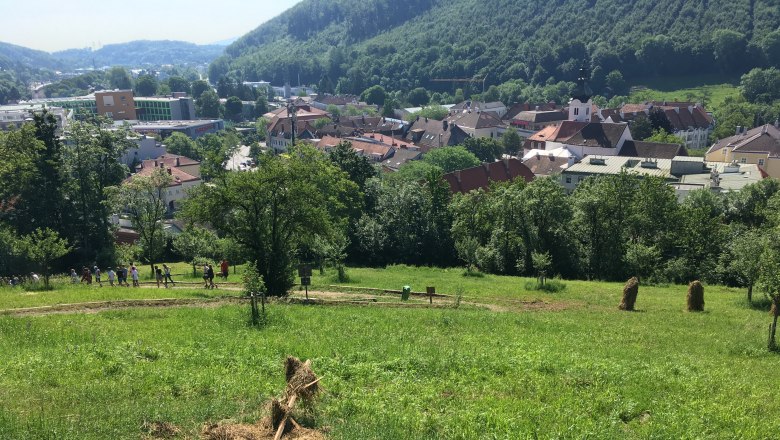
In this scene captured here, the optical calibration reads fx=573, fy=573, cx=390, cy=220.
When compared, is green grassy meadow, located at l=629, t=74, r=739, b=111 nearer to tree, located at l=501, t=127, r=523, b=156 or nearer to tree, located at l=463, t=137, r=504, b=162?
tree, located at l=501, t=127, r=523, b=156

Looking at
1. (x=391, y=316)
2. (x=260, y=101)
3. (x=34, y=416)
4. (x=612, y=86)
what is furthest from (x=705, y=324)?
(x=260, y=101)

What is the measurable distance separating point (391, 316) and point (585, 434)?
11.8 metres

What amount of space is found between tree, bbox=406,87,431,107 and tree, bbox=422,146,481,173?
328 ft

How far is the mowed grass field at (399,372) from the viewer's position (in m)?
12.0

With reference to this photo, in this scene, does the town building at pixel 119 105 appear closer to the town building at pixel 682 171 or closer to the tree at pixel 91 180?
the tree at pixel 91 180

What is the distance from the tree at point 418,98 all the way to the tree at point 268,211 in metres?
169

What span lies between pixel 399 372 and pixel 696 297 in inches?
701

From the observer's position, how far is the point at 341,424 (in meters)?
11.8

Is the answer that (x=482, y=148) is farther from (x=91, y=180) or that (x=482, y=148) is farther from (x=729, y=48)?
(x=729, y=48)

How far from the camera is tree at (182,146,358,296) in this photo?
25.9 meters

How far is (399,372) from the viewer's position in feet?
50.6

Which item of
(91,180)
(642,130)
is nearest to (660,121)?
(642,130)

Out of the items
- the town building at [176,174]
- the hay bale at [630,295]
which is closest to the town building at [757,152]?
the hay bale at [630,295]

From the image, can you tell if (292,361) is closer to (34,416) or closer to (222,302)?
(34,416)
